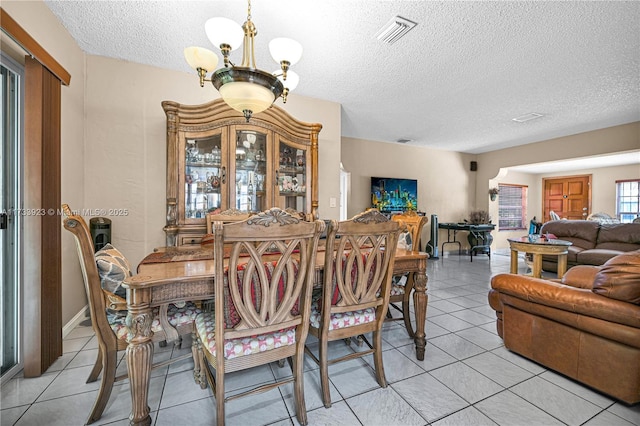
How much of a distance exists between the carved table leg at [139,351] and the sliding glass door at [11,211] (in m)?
1.18

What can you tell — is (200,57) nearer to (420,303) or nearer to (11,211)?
(11,211)

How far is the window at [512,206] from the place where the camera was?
26.3 feet

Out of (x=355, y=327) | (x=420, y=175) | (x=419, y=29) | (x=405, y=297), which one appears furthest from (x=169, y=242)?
(x=420, y=175)

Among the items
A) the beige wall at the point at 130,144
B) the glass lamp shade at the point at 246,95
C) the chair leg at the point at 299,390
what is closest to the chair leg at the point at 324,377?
the chair leg at the point at 299,390

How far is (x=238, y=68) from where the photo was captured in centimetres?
154

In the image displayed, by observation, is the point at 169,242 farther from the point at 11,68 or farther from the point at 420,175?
the point at 420,175

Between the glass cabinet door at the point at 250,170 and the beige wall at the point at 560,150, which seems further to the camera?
the beige wall at the point at 560,150

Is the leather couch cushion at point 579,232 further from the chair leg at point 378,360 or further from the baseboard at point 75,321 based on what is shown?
the baseboard at point 75,321

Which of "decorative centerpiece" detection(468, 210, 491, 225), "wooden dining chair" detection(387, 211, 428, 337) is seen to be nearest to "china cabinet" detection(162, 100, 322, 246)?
"wooden dining chair" detection(387, 211, 428, 337)

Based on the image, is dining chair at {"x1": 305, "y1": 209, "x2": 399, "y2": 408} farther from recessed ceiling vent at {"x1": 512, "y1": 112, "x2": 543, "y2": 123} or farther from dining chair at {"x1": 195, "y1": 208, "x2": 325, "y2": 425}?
recessed ceiling vent at {"x1": 512, "y1": 112, "x2": 543, "y2": 123}

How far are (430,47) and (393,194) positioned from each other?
144 inches

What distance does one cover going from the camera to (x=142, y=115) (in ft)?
9.45

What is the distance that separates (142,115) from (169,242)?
1335 millimetres

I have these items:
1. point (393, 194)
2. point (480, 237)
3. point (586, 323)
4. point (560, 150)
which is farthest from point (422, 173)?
point (586, 323)
